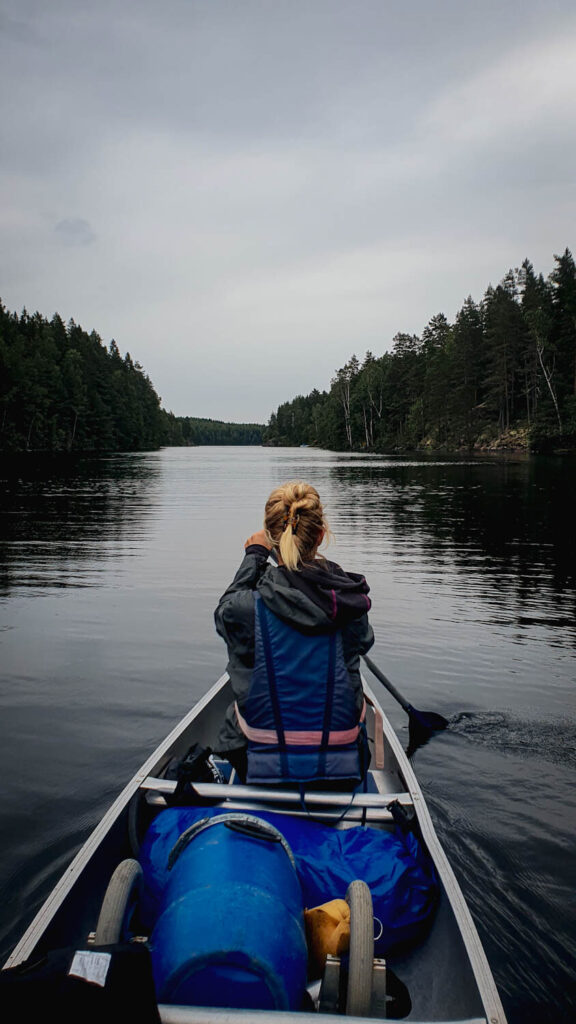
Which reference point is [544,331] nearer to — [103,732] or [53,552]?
[53,552]

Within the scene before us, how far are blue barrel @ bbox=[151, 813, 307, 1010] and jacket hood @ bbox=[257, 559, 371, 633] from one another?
1.07 m

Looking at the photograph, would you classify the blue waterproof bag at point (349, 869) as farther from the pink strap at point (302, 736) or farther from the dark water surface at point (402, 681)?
the dark water surface at point (402, 681)

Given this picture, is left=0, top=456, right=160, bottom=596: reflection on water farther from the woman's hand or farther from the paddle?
the woman's hand

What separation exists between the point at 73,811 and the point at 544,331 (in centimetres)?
6453

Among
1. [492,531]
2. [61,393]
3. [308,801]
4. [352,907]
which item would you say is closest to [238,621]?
[308,801]

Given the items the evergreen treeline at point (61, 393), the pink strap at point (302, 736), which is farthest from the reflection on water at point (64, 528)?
the evergreen treeline at point (61, 393)

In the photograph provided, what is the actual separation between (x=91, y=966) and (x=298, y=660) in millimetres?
1604

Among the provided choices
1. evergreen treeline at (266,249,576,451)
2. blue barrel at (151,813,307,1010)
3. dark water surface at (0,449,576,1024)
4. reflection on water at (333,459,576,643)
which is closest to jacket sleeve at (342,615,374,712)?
blue barrel at (151,813,307,1010)

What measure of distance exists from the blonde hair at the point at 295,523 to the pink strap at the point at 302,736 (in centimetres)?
87

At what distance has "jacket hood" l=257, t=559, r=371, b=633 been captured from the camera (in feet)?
10.3

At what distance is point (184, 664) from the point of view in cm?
882

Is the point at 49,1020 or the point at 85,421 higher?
the point at 85,421

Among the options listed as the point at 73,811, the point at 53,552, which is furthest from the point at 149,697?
the point at 53,552

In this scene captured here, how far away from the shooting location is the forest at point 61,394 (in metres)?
78.4
